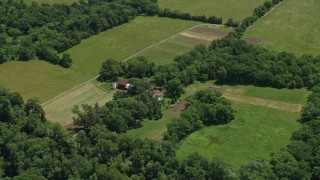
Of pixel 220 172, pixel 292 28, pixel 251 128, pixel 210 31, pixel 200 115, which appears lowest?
pixel 220 172

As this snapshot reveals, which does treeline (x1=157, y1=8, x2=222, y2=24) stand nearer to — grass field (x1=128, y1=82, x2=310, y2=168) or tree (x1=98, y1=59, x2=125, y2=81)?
tree (x1=98, y1=59, x2=125, y2=81)

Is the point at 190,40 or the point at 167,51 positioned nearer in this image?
the point at 167,51

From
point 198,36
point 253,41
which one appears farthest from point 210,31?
point 253,41

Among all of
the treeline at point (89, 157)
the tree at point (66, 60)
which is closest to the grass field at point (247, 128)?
the treeline at point (89, 157)

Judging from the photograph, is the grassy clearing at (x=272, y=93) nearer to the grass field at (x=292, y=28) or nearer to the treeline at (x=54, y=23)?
the grass field at (x=292, y=28)

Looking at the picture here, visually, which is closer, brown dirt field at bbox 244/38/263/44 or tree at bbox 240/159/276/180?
tree at bbox 240/159/276/180

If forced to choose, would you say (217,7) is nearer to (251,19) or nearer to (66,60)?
(251,19)

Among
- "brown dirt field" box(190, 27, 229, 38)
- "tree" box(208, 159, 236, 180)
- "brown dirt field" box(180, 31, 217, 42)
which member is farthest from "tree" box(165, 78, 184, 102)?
"brown dirt field" box(190, 27, 229, 38)
